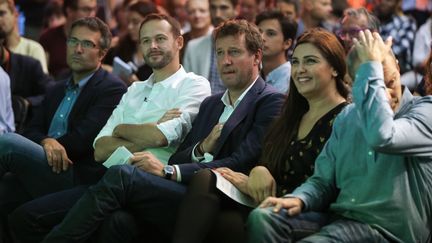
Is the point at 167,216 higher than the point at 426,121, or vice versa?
the point at 426,121

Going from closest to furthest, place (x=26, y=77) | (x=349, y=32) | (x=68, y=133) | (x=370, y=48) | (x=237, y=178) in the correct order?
(x=370, y=48)
(x=237, y=178)
(x=68, y=133)
(x=349, y=32)
(x=26, y=77)

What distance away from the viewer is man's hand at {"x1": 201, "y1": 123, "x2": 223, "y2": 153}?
16.7 ft

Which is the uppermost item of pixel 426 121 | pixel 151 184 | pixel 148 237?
pixel 426 121

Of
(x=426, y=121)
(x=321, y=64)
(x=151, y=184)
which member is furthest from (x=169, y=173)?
(x=426, y=121)

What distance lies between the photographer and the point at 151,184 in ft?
15.5

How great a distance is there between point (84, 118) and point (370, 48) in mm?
2328

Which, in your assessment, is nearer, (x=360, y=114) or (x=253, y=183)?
(x=360, y=114)

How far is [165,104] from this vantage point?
5.67m

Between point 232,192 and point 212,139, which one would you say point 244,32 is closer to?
point 212,139

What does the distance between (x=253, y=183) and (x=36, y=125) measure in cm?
213

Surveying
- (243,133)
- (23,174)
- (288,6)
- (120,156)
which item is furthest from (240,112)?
(288,6)

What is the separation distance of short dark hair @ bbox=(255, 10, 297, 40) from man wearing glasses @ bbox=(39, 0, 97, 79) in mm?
2158

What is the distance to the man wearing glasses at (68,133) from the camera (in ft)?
18.6

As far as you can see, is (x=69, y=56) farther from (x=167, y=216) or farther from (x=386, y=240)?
(x=386, y=240)
